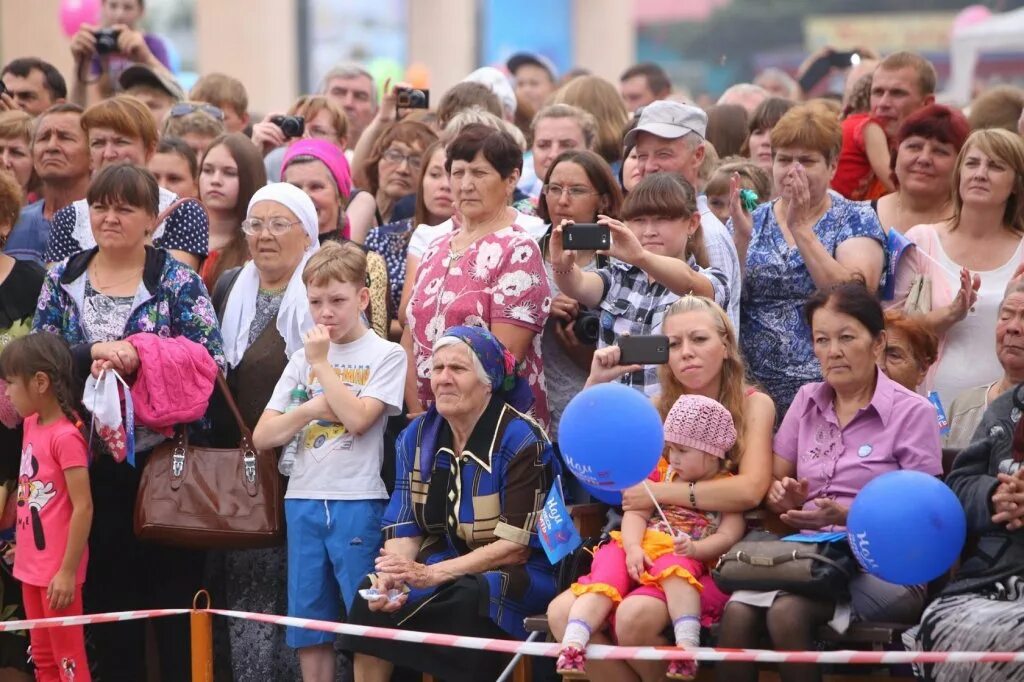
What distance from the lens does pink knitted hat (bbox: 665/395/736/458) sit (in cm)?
519

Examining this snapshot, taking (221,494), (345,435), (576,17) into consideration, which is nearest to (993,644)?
(345,435)

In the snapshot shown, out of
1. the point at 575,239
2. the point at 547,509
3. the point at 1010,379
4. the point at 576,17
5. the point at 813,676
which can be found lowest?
the point at 813,676

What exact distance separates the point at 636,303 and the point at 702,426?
726 millimetres

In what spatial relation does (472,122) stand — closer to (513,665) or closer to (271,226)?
(271,226)

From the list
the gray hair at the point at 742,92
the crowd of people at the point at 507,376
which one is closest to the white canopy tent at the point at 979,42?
the gray hair at the point at 742,92

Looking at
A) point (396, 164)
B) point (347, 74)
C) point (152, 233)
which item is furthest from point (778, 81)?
point (152, 233)

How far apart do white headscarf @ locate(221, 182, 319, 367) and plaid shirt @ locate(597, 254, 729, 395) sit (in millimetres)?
1194

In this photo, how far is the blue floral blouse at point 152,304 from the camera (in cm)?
608

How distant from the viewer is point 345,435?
5.84 metres

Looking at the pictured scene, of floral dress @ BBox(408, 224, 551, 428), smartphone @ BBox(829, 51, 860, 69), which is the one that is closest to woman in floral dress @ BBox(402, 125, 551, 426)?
floral dress @ BBox(408, 224, 551, 428)

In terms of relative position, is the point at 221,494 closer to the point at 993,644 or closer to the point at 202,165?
the point at 202,165

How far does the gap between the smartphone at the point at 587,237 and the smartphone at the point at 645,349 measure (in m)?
0.46

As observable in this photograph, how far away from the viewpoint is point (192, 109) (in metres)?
7.86

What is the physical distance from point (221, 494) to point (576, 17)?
3246 centimetres
